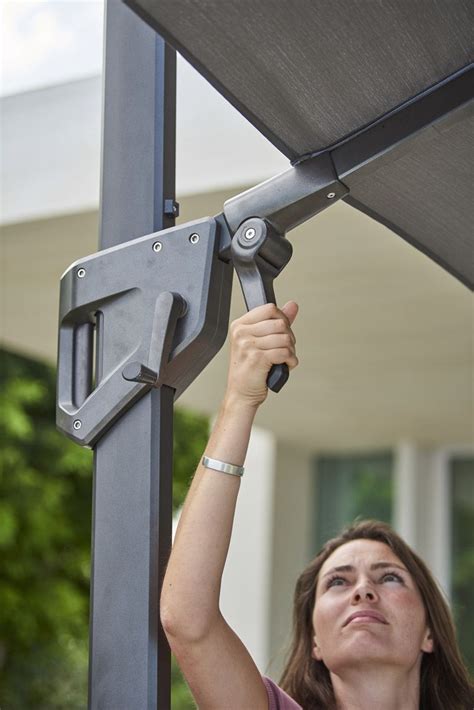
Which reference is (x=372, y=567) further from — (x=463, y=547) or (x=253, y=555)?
(x=463, y=547)

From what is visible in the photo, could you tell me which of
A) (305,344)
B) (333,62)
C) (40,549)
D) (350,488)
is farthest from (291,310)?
(40,549)

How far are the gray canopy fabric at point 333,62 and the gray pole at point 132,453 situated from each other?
0.21 metres

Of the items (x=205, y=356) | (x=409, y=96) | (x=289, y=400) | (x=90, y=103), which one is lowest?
(x=205, y=356)

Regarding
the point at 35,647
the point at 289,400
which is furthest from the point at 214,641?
the point at 35,647

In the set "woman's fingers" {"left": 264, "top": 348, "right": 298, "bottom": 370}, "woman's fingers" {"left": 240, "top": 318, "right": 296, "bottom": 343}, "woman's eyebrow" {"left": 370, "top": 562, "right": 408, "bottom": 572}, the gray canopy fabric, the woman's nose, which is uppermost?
the gray canopy fabric

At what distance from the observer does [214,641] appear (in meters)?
1.53

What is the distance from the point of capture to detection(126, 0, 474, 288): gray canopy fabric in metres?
1.24

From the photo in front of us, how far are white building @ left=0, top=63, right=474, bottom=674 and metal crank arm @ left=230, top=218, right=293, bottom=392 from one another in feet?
4.49

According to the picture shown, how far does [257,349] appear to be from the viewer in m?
1.36

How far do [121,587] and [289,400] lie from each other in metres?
5.20

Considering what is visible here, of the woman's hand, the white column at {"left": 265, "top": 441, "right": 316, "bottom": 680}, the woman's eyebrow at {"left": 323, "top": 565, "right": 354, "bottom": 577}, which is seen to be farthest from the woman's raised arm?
the white column at {"left": 265, "top": 441, "right": 316, "bottom": 680}

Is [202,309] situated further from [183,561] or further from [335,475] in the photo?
[335,475]

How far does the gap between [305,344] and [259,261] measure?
3.99 meters

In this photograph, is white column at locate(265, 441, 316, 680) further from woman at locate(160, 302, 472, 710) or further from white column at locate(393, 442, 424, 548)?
woman at locate(160, 302, 472, 710)
